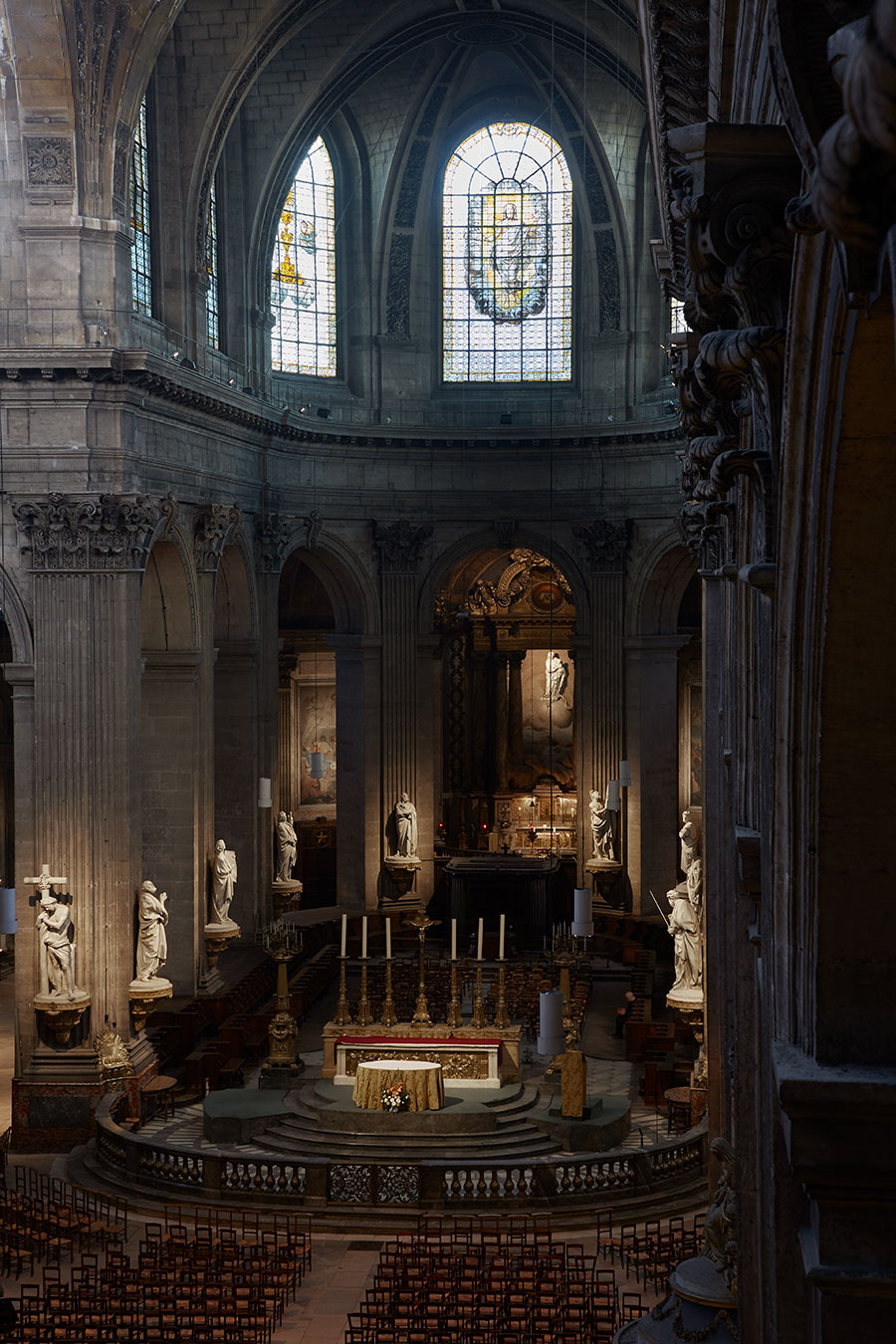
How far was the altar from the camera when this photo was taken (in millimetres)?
21594

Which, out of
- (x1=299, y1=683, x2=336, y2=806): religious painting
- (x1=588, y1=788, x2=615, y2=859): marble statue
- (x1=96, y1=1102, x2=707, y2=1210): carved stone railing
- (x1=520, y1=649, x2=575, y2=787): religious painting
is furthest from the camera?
(x1=299, y1=683, x2=336, y2=806): religious painting

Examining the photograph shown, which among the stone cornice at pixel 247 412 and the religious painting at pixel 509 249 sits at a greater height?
the religious painting at pixel 509 249

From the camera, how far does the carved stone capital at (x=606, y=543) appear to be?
32.7 metres

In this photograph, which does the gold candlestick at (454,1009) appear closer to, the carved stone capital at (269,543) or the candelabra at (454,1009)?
the candelabra at (454,1009)

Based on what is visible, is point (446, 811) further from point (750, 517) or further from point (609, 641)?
point (750, 517)

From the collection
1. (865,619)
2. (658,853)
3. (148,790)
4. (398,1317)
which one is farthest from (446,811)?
(865,619)

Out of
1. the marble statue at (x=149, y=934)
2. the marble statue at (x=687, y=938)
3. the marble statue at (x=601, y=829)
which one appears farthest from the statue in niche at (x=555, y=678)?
the marble statue at (x=149, y=934)

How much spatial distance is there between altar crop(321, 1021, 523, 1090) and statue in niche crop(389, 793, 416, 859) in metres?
10.7

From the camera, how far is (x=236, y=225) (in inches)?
1176

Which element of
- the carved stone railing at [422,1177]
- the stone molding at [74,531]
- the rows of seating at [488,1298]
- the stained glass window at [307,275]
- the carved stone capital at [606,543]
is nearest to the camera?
the rows of seating at [488,1298]

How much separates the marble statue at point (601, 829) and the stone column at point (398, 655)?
3.67 metres

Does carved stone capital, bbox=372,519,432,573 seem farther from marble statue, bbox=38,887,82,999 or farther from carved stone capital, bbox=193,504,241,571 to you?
marble statue, bbox=38,887,82,999

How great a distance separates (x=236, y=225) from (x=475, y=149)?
21.8ft

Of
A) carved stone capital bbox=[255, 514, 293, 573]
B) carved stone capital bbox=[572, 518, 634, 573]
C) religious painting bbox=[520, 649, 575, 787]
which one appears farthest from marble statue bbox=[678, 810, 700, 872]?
religious painting bbox=[520, 649, 575, 787]
